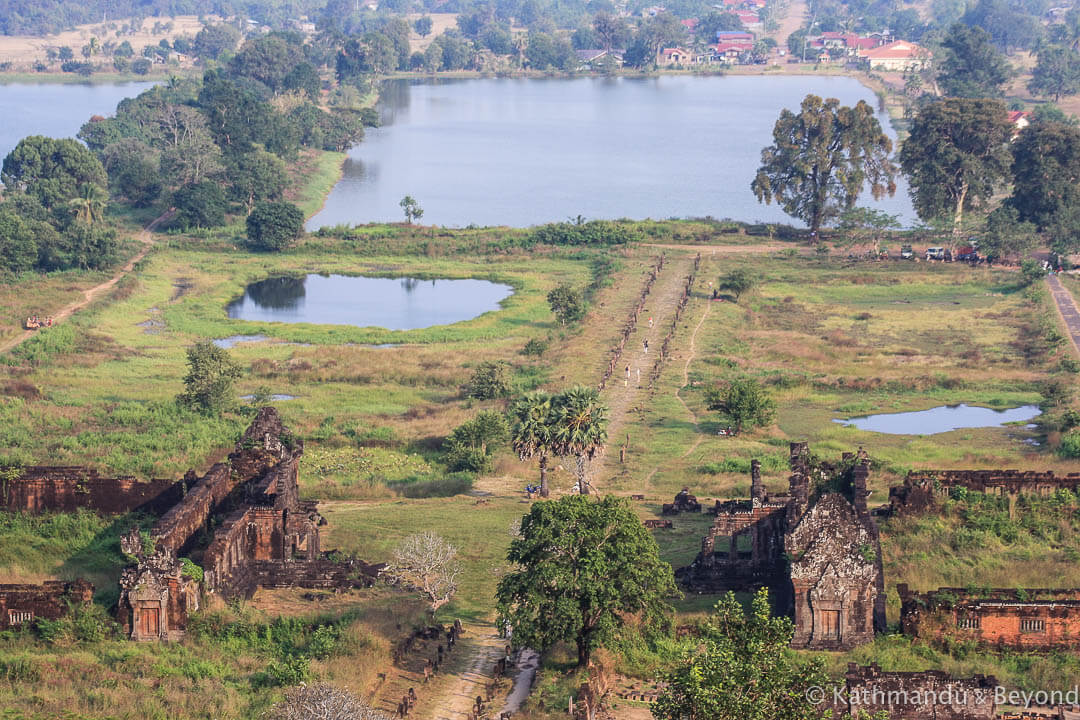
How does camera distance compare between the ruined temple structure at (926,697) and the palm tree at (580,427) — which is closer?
the ruined temple structure at (926,697)

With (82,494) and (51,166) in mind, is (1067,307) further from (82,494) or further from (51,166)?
(51,166)

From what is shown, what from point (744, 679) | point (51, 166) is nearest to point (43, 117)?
point (51, 166)

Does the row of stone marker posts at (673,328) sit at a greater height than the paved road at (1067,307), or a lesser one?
lesser

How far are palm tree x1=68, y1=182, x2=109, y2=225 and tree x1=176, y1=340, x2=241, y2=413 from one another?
137 feet

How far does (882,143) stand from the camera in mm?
102688

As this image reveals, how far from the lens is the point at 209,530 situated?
38875mm

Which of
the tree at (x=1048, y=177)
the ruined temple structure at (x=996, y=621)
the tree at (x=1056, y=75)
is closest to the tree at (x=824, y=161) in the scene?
the tree at (x=1048, y=177)

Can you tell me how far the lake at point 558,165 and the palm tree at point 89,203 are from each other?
717 inches

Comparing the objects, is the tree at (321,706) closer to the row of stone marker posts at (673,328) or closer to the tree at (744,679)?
the tree at (744,679)

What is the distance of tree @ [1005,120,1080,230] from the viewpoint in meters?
95.0

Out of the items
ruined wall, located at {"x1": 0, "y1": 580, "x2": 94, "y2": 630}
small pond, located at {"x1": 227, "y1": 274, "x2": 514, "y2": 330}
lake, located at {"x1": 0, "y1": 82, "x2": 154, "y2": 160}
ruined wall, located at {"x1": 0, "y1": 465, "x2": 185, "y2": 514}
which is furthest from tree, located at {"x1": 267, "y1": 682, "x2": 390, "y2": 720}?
lake, located at {"x1": 0, "y1": 82, "x2": 154, "y2": 160}

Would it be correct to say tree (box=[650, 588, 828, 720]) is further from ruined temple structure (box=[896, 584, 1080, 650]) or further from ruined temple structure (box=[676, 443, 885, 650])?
ruined temple structure (box=[896, 584, 1080, 650])

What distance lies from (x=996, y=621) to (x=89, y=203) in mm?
82703

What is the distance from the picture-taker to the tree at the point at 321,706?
25.9 meters
